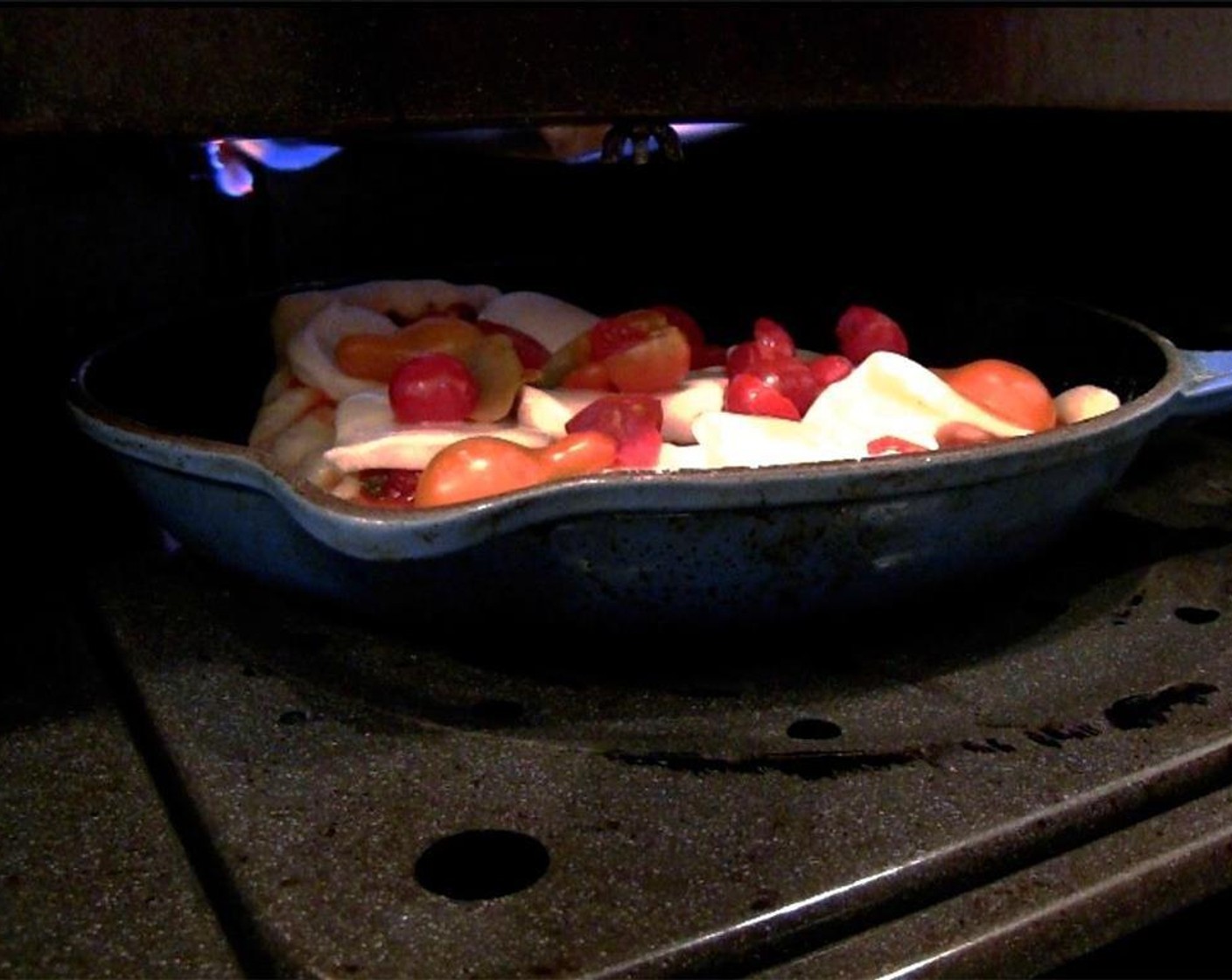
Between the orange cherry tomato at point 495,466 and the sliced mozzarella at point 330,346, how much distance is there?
23 centimetres

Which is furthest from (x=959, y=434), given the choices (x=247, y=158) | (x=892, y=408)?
(x=247, y=158)

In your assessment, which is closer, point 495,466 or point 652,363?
point 495,466

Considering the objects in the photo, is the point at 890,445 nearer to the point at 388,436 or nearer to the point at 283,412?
the point at 388,436

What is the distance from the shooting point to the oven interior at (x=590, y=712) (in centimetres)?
Answer: 53

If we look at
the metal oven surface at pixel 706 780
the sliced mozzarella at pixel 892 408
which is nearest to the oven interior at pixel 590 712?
the metal oven surface at pixel 706 780

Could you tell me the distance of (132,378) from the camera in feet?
2.93

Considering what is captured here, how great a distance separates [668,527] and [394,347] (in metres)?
0.38

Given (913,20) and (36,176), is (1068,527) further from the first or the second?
(36,176)

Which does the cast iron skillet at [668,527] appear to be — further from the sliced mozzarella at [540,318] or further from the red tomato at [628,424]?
the sliced mozzarella at [540,318]

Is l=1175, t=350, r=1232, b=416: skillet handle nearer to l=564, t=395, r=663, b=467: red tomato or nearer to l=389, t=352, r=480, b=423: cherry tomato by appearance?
l=564, t=395, r=663, b=467: red tomato


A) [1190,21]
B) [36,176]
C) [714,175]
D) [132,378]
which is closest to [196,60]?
[132,378]

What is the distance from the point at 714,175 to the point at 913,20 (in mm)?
549

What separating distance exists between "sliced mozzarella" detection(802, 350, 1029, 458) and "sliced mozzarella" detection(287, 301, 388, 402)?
1.08 feet

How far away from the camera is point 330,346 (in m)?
0.94
